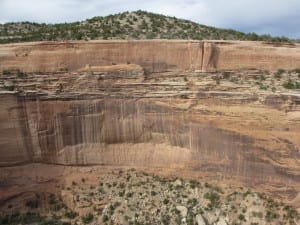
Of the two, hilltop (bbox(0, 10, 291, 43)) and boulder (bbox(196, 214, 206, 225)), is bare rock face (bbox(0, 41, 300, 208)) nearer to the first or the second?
Answer: boulder (bbox(196, 214, 206, 225))

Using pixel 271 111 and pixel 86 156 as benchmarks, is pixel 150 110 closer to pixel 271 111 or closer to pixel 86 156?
pixel 86 156

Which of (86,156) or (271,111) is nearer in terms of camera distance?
(271,111)

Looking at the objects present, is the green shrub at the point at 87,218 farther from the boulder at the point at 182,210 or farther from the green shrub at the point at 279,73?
A: the green shrub at the point at 279,73

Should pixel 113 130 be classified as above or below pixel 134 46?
below

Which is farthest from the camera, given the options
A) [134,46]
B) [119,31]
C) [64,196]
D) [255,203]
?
[119,31]

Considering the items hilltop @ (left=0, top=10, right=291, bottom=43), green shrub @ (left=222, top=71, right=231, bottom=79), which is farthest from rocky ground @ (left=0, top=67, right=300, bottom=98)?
hilltop @ (left=0, top=10, right=291, bottom=43)

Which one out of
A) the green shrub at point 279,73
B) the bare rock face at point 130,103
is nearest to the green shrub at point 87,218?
the bare rock face at point 130,103

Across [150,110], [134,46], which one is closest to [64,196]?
[150,110]
